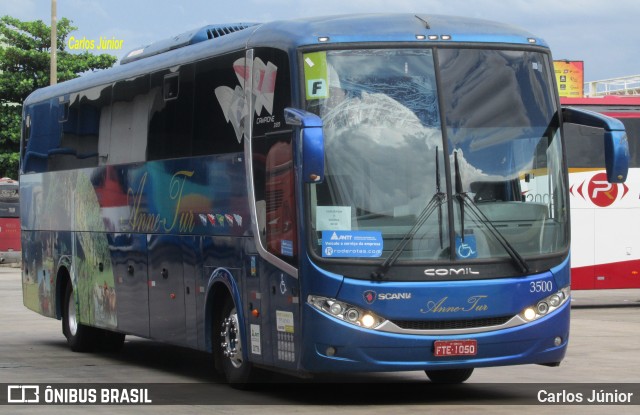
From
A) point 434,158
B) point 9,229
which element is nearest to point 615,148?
point 434,158

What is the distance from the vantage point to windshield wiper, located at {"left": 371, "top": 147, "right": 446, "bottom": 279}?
11.8 metres

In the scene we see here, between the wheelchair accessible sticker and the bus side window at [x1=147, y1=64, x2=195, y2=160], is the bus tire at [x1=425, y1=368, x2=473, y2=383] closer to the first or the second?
the wheelchair accessible sticker

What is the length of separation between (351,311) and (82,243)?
783cm

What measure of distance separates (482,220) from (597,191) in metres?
16.1

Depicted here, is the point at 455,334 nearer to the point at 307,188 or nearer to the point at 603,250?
the point at 307,188

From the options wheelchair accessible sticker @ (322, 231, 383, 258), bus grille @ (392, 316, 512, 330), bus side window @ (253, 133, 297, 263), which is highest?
bus side window @ (253, 133, 297, 263)

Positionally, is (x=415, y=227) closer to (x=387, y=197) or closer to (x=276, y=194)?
(x=387, y=197)

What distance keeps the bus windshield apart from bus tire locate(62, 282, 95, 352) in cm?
813

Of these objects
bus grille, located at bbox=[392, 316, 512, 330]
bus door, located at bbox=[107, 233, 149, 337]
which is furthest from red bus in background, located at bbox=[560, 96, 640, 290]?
bus grille, located at bbox=[392, 316, 512, 330]

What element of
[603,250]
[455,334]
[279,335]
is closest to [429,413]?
[455,334]

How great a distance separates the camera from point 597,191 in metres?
27.8

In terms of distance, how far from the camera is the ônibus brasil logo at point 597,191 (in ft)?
90.8

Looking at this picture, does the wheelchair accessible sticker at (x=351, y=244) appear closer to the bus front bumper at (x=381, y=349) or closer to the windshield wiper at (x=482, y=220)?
the bus front bumper at (x=381, y=349)

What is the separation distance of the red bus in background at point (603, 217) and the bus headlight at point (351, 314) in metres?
16.5
